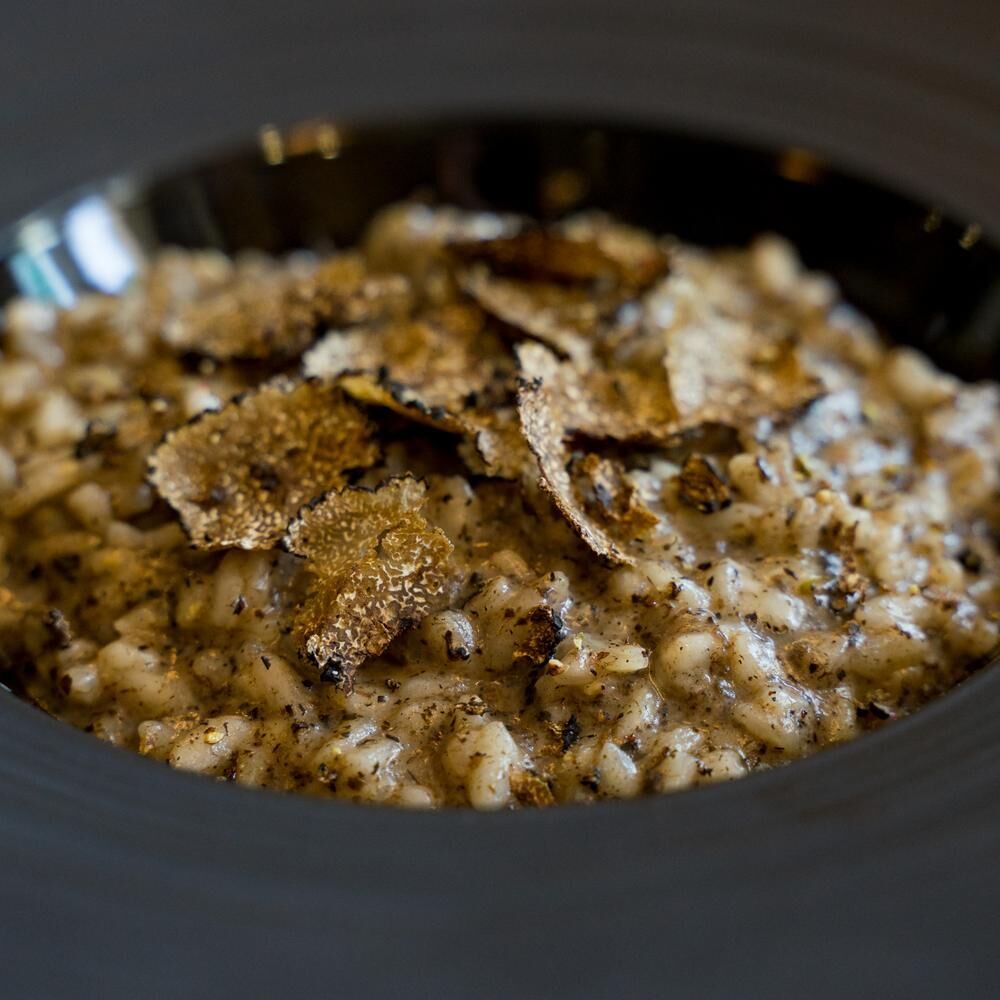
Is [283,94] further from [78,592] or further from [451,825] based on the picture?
[451,825]

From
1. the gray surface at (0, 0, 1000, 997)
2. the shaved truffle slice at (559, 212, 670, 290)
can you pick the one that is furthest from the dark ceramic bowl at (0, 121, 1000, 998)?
the shaved truffle slice at (559, 212, 670, 290)

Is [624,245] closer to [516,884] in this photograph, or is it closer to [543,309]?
[543,309]

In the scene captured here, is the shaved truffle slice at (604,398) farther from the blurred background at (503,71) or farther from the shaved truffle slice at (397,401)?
the blurred background at (503,71)

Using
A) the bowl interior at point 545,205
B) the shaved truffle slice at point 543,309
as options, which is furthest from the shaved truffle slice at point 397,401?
the bowl interior at point 545,205

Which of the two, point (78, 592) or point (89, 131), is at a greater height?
point (89, 131)

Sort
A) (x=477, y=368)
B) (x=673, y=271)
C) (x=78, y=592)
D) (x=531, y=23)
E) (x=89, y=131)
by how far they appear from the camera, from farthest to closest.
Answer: (x=531, y=23) < (x=89, y=131) < (x=673, y=271) < (x=477, y=368) < (x=78, y=592)

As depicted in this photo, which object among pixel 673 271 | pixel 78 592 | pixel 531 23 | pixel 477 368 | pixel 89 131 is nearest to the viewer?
pixel 78 592

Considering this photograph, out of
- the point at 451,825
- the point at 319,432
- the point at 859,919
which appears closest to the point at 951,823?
the point at 859,919
